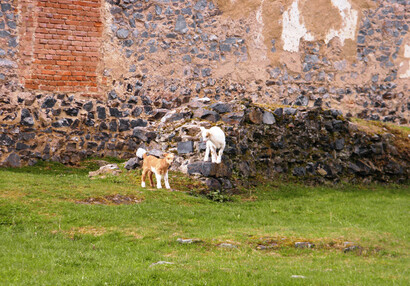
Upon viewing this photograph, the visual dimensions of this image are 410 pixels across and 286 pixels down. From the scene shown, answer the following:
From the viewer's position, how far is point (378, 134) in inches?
655

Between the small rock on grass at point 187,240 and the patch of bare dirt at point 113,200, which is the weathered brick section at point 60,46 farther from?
the small rock on grass at point 187,240

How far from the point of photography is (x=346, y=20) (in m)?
19.9

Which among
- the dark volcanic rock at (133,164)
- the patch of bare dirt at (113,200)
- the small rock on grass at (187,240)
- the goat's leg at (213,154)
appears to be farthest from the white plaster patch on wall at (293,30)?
the small rock on grass at (187,240)

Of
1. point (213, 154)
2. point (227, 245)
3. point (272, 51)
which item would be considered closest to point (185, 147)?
point (213, 154)

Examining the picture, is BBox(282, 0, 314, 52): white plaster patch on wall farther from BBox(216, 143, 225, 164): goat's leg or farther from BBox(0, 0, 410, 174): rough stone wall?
BBox(216, 143, 225, 164): goat's leg

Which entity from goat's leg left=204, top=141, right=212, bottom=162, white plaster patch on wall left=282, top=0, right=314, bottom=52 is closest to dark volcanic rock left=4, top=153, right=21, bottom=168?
goat's leg left=204, top=141, right=212, bottom=162

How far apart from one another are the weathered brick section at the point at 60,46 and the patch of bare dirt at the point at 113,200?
293 inches

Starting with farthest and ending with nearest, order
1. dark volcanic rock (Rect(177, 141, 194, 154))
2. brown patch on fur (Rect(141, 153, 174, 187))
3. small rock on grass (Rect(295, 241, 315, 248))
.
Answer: dark volcanic rock (Rect(177, 141, 194, 154)) < brown patch on fur (Rect(141, 153, 174, 187)) < small rock on grass (Rect(295, 241, 315, 248))

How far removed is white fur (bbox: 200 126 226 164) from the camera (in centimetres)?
1208

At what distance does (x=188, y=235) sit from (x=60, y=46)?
10802 mm

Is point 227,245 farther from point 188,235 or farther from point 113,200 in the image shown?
point 113,200

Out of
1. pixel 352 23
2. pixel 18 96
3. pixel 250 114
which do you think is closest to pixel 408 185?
pixel 250 114

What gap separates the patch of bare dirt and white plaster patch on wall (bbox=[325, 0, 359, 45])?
1230cm

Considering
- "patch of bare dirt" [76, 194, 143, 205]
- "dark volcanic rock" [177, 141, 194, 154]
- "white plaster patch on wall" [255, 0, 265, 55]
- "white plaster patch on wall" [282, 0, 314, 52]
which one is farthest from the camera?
"white plaster patch on wall" [282, 0, 314, 52]
